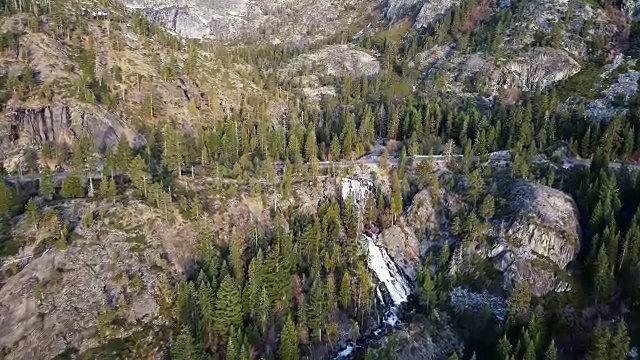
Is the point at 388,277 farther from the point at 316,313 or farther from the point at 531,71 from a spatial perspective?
the point at 531,71

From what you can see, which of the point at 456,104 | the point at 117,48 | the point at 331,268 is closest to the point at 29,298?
the point at 331,268

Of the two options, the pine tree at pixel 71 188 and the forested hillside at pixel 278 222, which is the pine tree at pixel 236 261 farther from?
the pine tree at pixel 71 188

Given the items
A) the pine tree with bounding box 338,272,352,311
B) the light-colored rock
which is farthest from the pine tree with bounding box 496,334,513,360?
the light-colored rock

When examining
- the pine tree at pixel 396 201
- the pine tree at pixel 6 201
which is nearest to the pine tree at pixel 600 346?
the pine tree at pixel 396 201

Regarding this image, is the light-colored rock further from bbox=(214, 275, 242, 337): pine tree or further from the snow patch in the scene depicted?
the snow patch

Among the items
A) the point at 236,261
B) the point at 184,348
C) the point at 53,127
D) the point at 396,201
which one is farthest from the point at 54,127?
the point at 396,201

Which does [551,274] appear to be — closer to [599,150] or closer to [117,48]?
[599,150]
